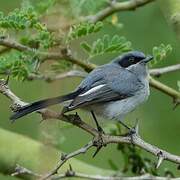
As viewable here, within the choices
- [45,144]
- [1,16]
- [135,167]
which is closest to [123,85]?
[135,167]

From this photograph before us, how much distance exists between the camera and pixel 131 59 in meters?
5.36

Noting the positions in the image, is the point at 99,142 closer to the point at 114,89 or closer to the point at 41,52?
the point at 41,52

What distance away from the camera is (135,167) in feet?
16.6

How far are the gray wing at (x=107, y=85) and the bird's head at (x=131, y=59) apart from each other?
0.20 ft

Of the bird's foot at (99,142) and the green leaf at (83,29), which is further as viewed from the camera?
the green leaf at (83,29)

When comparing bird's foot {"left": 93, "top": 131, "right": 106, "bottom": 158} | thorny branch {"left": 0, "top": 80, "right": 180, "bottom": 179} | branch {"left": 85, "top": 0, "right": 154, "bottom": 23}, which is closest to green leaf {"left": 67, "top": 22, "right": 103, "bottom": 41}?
thorny branch {"left": 0, "top": 80, "right": 180, "bottom": 179}

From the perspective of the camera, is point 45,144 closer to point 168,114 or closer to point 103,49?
point 103,49

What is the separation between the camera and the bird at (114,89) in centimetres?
474

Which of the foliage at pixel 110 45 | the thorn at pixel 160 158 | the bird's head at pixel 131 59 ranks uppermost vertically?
the bird's head at pixel 131 59

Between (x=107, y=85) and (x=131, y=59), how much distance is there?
1.50ft

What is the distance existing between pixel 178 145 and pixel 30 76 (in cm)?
211

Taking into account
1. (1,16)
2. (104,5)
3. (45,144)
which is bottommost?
(45,144)

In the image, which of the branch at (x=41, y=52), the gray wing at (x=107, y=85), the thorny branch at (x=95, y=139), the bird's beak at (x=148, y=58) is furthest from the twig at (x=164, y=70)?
the thorny branch at (x=95, y=139)

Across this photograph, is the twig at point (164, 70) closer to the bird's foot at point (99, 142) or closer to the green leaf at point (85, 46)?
the green leaf at point (85, 46)
